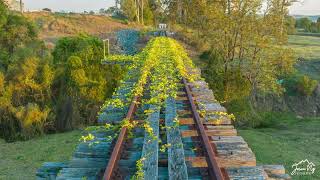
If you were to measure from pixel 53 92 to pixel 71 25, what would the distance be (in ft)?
116

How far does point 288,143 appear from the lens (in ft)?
57.3

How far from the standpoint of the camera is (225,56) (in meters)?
30.3

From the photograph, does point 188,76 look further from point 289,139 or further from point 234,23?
point 234,23

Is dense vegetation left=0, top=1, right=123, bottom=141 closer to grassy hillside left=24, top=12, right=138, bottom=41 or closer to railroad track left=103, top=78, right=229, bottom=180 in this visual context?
railroad track left=103, top=78, right=229, bottom=180

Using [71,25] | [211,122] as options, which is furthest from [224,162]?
[71,25]

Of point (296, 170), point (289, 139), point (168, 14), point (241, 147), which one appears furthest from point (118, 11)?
point (241, 147)

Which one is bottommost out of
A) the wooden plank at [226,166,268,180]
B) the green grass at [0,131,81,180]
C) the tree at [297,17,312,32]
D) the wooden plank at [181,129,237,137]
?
the green grass at [0,131,81,180]

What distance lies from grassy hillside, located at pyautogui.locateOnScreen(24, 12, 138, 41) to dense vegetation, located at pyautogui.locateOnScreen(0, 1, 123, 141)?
906 inches

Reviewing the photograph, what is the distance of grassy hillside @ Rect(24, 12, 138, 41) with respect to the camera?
5260 centimetres

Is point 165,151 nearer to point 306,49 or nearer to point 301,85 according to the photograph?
point 301,85

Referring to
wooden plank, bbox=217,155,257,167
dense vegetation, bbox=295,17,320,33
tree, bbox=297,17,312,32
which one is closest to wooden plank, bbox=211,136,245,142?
wooden plank, bbox=217,155,257,167

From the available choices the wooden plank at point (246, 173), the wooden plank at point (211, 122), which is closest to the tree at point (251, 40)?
the wooden plank at point (211, 122)

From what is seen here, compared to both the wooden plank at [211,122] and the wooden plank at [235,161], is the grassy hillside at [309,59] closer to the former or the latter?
the wooden plank at [211,122]

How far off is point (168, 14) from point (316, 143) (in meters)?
55.6
